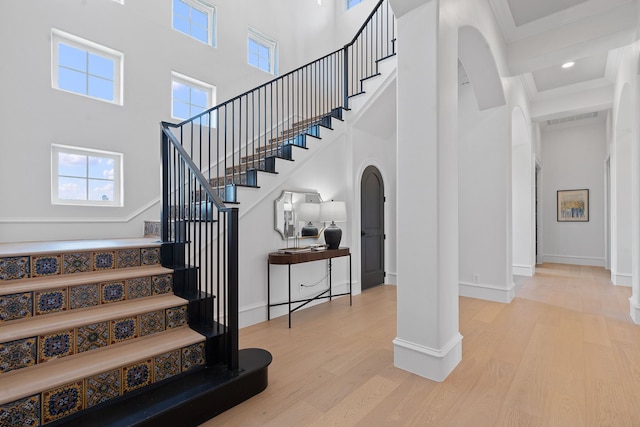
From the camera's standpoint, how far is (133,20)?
433 cm

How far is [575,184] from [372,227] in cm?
595

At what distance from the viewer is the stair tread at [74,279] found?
1.90m

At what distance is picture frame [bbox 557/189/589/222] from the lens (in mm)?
7676

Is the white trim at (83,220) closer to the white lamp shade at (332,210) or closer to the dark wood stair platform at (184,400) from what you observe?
A: the white lamp shade at (332,210)

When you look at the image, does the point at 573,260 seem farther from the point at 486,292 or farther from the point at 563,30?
the point at 563,30

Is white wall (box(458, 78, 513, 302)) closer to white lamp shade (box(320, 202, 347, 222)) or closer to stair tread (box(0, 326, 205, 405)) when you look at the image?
white lamp shade (box(320, 202, 347, 222))

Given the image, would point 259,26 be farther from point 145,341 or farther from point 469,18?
point 145,341

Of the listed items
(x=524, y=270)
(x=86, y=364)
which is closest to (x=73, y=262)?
(x=86, y=364)

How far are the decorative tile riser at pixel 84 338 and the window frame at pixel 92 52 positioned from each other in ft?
10.7

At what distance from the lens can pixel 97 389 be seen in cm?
175

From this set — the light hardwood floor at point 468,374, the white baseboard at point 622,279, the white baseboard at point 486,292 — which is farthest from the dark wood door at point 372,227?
the white baseboard at point 622,279

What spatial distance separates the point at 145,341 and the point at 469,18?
12.2ft

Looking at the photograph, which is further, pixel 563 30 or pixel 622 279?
pixel 622 279

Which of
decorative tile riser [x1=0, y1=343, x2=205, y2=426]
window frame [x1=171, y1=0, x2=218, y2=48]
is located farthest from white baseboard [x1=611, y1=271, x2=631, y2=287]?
window frame [x1=171, y1=0, x2=218, y2=48]
